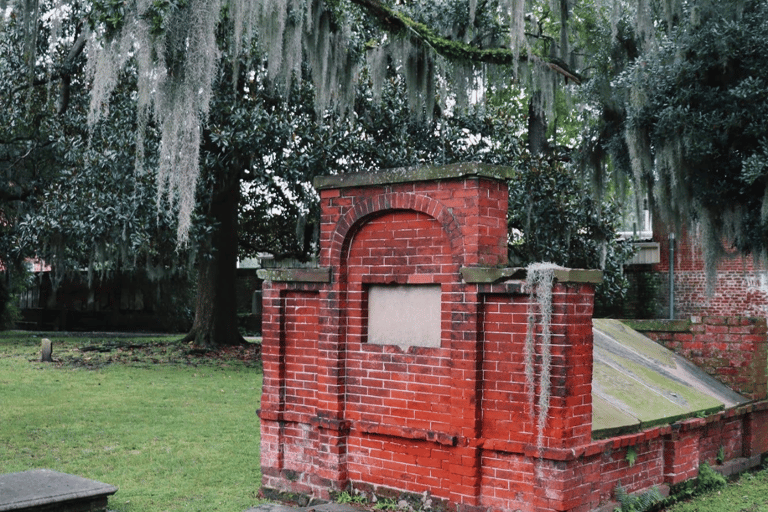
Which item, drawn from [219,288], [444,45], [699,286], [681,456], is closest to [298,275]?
[681,456]

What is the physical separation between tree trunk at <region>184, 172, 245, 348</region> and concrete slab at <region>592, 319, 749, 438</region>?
36.3 feet

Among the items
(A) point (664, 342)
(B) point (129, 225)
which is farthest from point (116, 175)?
(A) point (664, 342)

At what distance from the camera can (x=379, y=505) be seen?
5.96 m

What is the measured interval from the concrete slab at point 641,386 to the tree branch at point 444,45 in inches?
229

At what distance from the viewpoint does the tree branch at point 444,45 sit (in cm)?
1234

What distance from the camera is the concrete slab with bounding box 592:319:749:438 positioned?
604 centimetres

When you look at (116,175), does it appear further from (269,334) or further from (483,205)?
(483,205)

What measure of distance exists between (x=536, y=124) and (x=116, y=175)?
10009 mm

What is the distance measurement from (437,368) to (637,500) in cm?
182

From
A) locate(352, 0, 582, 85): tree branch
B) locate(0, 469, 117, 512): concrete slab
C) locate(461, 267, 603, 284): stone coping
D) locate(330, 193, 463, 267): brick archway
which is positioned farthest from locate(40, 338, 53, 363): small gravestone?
locate(461, 267, 603, 284): stone coping

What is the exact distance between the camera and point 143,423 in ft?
32.4

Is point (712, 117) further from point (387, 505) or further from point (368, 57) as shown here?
point (387, 505)

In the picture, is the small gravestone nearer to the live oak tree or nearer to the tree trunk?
the tree trunk

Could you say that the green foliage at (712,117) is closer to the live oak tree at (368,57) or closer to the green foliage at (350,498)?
the live oak tree at (368,57)
